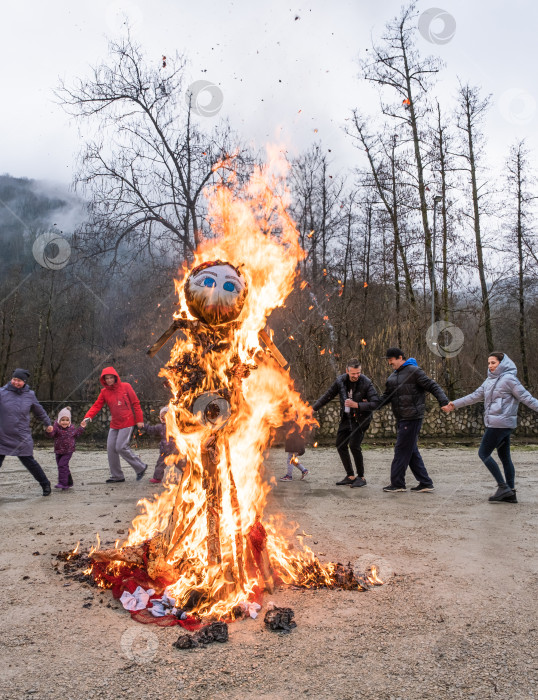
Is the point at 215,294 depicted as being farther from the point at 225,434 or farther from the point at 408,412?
the point at 408,412

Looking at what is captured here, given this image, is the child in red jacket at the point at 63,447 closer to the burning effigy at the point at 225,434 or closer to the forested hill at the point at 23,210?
the burning effigy at the point at 225,434

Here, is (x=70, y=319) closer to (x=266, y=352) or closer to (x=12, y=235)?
(x=266, y=352)

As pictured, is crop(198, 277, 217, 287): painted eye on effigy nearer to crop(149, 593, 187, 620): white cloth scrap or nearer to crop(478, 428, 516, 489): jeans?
crop(149, 593, 187, 620): white cloth scrap

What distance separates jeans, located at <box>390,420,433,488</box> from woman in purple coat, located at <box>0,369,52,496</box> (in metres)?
5.34

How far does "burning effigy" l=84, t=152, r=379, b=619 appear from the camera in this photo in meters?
4.22

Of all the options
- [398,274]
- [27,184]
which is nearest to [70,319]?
[398,274]

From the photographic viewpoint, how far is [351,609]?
4.00 metres

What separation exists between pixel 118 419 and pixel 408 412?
4.86 metres

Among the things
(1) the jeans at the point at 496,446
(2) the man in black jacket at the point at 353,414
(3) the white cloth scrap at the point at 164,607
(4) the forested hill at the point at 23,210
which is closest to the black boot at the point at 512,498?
(1) the jeans at the point at 496,446

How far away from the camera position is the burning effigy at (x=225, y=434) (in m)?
4.22

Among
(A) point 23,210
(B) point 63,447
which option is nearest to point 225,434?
(B) point 63,447

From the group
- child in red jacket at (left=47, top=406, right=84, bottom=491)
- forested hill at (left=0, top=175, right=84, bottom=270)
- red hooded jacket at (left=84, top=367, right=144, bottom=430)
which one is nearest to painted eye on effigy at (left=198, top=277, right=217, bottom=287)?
child in red jacket at (left=47, top=406, right=84, bottom=491)

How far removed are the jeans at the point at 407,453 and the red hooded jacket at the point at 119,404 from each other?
4401mm

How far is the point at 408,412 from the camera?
827cm
